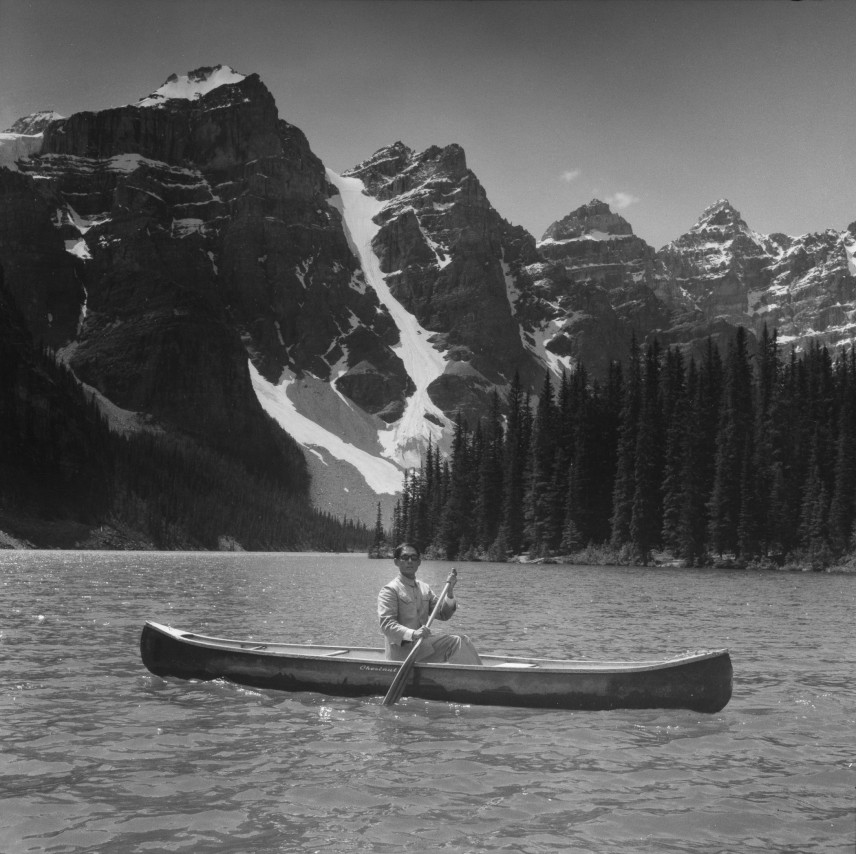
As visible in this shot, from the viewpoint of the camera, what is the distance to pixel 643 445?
85.9m

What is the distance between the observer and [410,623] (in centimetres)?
1689

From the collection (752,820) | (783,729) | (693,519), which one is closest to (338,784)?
(752,820)

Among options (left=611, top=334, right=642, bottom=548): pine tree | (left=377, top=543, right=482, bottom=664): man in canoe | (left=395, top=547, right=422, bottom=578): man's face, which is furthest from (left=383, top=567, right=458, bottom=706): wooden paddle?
(left=611, top=334, right=642, bottom=548): pine tree

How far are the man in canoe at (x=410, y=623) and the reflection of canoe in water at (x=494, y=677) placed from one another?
437mm

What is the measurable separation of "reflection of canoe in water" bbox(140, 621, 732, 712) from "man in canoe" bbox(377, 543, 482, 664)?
44 cm

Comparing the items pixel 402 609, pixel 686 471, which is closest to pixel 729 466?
pixel 686 471

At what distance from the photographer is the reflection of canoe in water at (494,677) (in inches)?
596

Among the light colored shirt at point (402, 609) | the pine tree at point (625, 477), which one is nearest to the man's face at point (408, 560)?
the light colored shirt at point (402, 609)

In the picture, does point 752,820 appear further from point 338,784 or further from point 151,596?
point 151,596

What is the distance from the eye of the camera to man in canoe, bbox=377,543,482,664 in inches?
647

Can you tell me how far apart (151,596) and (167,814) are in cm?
3640

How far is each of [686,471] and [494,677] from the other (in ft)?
224

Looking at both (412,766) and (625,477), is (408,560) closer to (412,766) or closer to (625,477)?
(412,766)

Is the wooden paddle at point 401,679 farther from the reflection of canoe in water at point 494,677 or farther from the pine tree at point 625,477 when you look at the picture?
the pine tree at point 625,477
